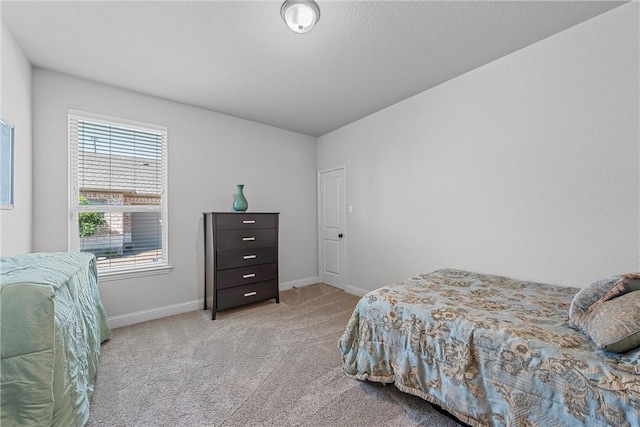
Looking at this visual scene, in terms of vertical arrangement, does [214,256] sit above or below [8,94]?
below

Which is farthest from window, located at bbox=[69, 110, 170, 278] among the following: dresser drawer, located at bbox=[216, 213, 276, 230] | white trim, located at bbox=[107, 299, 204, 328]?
dresser drawer, located at bbox=[216, 213, 276, 230]

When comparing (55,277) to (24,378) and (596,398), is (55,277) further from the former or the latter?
(596,398)

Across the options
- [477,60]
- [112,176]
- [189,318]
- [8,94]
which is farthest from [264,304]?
[477,60]

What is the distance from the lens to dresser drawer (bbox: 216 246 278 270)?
3.08 metres

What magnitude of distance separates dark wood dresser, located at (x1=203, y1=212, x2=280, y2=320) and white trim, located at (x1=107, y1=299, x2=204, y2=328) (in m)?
0.16

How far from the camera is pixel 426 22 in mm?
1917

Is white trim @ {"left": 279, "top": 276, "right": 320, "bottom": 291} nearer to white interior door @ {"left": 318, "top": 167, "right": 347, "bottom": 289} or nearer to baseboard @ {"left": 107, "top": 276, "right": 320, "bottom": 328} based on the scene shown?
white interior door @ {"left": 318, "top": 167, "right": 347, "bottom": 289}

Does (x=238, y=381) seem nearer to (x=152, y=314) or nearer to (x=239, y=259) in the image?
(x=239, y=259)

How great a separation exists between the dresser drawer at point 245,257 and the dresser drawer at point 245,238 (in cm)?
6

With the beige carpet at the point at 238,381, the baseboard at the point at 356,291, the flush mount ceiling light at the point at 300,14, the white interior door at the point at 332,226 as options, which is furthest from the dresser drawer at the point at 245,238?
the flush mount ceiling light at the point at 300,14

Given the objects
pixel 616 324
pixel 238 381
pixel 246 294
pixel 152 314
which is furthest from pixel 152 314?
pixel 616 324

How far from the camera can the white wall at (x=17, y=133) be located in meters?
1.85

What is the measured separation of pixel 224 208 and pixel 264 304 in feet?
4.60

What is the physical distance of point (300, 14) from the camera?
1.74 m
